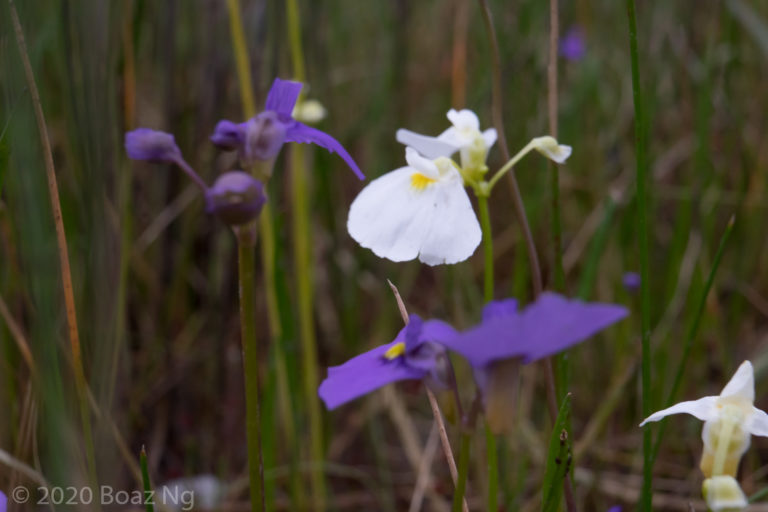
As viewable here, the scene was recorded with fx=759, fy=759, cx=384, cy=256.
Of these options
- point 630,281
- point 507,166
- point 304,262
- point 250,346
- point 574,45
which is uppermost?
point 574,45

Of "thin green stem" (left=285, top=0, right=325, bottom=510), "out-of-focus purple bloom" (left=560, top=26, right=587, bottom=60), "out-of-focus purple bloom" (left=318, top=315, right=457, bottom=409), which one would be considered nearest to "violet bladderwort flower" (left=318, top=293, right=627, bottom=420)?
"out-of-focus purple bloom" (left=318, top=315, right=457, bottom=409)

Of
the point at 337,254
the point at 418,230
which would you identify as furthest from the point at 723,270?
the point at 418,230

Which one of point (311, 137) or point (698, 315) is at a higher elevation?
point (311, 137)

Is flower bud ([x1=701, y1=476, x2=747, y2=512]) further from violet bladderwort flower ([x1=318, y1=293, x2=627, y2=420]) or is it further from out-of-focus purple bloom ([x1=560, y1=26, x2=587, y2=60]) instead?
out-of-focus purple bloom ([x1=560, y1=26, x2=587, y2=60])

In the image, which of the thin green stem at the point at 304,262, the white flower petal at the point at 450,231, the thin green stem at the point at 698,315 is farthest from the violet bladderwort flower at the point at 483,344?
the thin green stem at the point at 304,262

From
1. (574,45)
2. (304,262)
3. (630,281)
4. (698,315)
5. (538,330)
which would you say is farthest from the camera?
(574,45)

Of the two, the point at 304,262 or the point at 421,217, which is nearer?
the point at 421,217

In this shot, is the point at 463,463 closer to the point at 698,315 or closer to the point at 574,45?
the point at 698,315

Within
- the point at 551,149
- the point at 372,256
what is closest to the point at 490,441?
the point at 551,149
